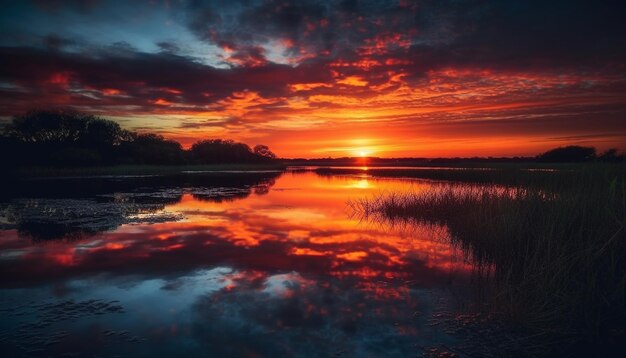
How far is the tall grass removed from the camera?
17.4ft

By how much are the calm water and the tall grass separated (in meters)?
0.95

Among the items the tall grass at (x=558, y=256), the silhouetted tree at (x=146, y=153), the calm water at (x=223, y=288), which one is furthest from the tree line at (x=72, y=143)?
the tall grass at (x=558, y=256)

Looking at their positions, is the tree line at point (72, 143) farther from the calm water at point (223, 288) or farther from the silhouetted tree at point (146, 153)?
the calm water at point (223, 288)

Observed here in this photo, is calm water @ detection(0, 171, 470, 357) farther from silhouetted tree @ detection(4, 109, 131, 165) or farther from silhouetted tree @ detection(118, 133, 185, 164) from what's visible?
silhouetted tree @ detection(118, 133, 185, 164)

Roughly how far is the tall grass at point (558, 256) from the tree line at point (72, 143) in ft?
183

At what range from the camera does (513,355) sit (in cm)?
465

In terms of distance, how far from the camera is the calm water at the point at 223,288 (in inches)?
197

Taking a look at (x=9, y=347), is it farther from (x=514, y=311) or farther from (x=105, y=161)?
(x=105, y=161)

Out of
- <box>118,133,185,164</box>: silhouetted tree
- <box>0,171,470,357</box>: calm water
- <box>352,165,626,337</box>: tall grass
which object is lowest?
<box>0,171,470,357</box>: calm water

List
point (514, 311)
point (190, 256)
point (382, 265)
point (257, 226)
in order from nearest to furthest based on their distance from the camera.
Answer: point (514, 311) → point (382, 265) → point (190, 256) → point (257, 226)

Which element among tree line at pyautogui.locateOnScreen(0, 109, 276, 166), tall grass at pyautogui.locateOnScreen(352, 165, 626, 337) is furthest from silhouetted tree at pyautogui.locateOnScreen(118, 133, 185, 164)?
tall grass at pyautogui.locateOnScreen(352, 165, 626, 337)

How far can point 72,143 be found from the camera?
2285 inches

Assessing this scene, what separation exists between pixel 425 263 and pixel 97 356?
7095mm

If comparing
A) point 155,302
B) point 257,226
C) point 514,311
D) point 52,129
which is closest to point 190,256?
point 155,302
